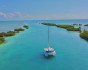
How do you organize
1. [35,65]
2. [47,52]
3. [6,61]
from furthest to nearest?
[47,52] → [6,61] → [35,65]

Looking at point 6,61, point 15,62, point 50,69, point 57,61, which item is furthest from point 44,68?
point 6,61

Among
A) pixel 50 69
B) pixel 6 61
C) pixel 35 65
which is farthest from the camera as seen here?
pixel 6 61

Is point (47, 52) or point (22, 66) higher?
point (47, 52)

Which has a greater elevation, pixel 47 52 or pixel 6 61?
pixel 47 52

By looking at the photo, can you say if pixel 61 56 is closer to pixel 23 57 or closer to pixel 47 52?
pixel 47 52

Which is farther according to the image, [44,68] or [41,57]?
[41,57]

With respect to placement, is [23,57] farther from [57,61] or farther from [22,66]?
[57,61]

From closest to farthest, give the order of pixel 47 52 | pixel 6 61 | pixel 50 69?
pixel 50 69 → pixel 6 61 → pixel 47 52

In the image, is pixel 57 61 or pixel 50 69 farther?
pixel 57 61

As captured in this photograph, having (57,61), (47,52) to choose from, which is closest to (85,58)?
(57,61)
